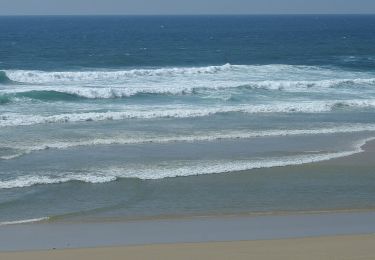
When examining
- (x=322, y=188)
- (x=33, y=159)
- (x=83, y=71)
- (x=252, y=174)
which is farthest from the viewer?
(x=83, y=71)

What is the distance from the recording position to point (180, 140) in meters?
21.7

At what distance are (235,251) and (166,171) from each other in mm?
6119

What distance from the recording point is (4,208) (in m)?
14.6

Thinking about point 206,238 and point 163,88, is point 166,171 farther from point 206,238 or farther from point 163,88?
point 163,88

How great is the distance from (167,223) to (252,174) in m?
4.26

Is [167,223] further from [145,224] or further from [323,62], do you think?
[323,62]

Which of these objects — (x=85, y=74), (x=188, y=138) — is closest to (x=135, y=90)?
(x=85, y=74)

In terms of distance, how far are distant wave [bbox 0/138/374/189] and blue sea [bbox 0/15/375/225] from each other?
0.02 m

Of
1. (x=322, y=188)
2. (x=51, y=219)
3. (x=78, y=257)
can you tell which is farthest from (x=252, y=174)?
(x=78, y=257)

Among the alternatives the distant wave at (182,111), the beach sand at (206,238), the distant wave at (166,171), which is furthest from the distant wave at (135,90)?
the beach sand at (206,238)

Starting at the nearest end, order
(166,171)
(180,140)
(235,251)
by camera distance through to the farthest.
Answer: (235,251)
(166,171)
(180,140)

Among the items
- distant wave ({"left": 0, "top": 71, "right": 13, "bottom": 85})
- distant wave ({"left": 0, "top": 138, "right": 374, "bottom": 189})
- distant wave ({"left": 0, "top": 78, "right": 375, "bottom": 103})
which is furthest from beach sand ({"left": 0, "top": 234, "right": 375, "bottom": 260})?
distant wave ({"left": 0, "top": 71, "right": 13, "bottom": 85})

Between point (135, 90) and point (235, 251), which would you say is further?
point (135, 90)

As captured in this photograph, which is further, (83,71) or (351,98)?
(83,71)
